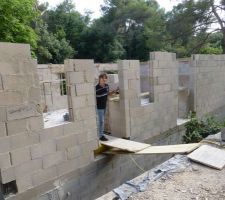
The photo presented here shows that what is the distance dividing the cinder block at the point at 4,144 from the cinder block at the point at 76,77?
1.52 metres

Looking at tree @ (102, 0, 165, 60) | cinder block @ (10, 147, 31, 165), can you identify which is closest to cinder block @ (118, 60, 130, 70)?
cinder block @ (10, 147, 31, 165)

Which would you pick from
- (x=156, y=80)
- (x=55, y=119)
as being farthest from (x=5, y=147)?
(x=156, y=80)

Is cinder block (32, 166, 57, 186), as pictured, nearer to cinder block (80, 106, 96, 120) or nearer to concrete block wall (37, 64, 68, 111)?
cinder block (80, 106, 96, 120)

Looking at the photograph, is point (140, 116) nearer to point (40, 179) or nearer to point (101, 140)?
point (101, 140)

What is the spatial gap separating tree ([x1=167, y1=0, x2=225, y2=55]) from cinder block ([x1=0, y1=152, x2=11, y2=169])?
18.9 metres

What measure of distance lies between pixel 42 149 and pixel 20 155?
0.40 m

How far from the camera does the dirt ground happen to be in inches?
137

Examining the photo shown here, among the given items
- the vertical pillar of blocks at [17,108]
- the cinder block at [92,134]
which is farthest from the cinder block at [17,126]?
the cinder block at [92,134]

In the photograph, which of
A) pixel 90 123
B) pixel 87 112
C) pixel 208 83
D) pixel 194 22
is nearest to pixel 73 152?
pixel 90 123

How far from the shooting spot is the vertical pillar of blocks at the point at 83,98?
15.8 feet

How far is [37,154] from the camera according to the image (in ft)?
14.4

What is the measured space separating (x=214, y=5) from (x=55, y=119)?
60.4 ft

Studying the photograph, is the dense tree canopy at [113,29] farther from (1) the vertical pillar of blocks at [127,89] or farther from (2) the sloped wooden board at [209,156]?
(2) the sloped wooden board at [209,156]

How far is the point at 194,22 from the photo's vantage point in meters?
20.1
